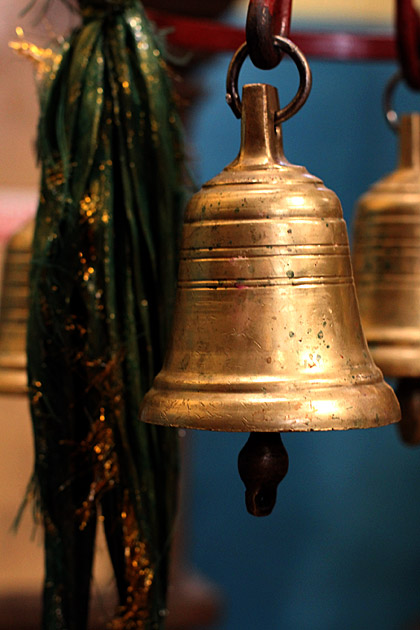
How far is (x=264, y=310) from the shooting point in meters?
0.67

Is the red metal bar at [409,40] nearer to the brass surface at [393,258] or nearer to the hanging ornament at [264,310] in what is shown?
the brass surface at [393,258]

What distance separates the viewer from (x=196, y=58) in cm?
128

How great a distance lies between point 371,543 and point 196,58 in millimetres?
1351

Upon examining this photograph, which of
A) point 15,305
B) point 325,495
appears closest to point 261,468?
point 15,305

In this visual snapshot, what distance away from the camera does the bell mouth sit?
2.07 feet

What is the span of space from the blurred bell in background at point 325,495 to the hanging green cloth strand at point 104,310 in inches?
51.2

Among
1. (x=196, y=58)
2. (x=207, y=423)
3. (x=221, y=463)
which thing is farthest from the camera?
(x=221, y=463)

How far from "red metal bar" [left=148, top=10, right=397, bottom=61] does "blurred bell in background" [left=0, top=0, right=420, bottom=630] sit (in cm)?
102

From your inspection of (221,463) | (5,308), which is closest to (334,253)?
(5,308)

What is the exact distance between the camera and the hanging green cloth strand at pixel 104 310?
2.72 ft

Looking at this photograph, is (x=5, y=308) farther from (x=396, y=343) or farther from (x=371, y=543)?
(x=371, y=543)

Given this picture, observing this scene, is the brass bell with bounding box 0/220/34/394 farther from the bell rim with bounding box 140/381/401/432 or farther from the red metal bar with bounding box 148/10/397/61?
the bell rim with bounding box 140/381/401/432

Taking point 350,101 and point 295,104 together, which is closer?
point 295,104

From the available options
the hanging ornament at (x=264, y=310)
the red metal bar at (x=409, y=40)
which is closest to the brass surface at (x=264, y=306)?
the hanging ornament at (x=264, y=310)
